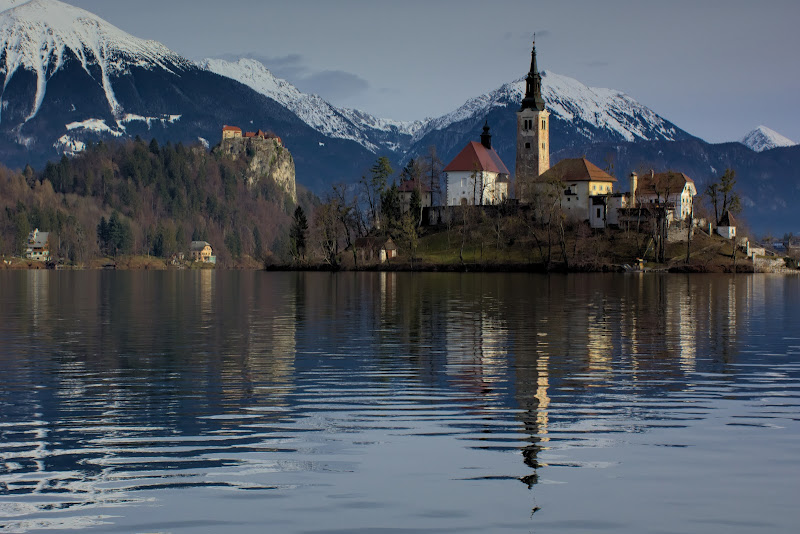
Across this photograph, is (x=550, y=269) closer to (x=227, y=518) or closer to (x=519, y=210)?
(x=519, y=210)

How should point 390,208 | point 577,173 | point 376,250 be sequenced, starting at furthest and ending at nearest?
1. point 390,208
2. point 577,173
3. point 376,250

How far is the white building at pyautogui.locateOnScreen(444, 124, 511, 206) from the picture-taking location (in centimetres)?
17288

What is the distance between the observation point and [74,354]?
107ft

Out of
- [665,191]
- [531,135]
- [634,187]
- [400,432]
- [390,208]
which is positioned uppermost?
[531,135]

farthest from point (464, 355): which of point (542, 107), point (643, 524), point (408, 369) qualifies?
point (542, 107)

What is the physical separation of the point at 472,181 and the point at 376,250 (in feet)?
93.9

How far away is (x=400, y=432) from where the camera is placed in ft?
62.7

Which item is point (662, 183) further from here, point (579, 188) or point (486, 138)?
point (486, 138)

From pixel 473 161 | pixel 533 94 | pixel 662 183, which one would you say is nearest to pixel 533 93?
pixel 533 94

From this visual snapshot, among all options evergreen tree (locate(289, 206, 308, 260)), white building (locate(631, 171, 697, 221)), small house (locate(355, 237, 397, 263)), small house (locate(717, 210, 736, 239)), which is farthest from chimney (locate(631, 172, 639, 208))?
evergreen tree (locate(289, 206, 308, 260))

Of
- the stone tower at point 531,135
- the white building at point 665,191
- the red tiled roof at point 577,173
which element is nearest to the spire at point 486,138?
the stone tower at point 531,135

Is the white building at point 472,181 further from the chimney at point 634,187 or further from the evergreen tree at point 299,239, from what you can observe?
the evergreen tree at point 299,239

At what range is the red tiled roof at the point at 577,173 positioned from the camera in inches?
6211

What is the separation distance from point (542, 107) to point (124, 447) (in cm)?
17046
